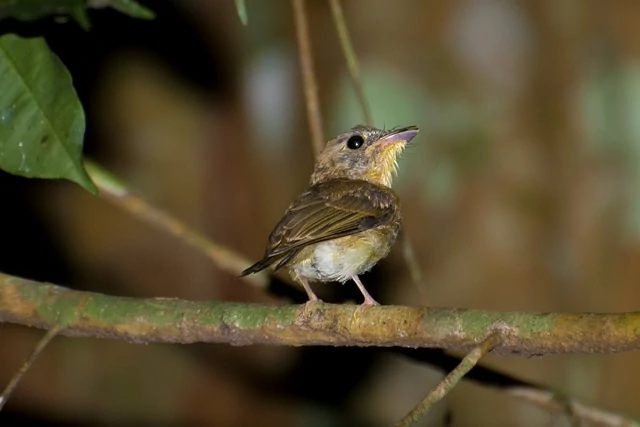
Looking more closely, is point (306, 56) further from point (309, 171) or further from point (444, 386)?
point (309, 171)

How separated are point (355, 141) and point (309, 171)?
1.74 metres

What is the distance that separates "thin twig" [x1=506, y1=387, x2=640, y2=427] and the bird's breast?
2.77 feet

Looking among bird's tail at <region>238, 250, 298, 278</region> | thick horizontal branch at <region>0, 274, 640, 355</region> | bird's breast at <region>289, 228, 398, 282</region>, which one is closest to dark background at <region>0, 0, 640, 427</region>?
bird's breast at <region>289, 228, 398, 282</region>

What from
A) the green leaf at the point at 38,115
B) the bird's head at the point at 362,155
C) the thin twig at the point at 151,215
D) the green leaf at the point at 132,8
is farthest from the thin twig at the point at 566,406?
the green leaf at the point at 132,8

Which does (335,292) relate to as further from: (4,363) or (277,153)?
(4,363)

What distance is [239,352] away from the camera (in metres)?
5.73

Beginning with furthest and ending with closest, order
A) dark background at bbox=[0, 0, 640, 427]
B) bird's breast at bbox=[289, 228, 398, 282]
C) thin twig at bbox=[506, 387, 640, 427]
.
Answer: dark background at bbox=[0, 0, 640, 427], thin twig at bbox=[506, 387, 640, 427], bird's breast at bbox=[289, 228, 398, 282]

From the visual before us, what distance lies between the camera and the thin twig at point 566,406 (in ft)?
11.3

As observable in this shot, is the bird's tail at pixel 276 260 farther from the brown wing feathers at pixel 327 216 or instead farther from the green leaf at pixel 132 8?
the green leaf at pixel 132 8

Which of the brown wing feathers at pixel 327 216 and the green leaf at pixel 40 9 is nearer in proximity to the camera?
the green leaf at pixel 40 9

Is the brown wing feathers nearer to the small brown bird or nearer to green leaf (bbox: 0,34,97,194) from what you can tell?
the small brown bird

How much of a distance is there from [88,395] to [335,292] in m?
1.70

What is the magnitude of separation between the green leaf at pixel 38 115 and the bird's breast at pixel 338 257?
101 centimetres

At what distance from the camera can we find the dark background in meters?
5.31
